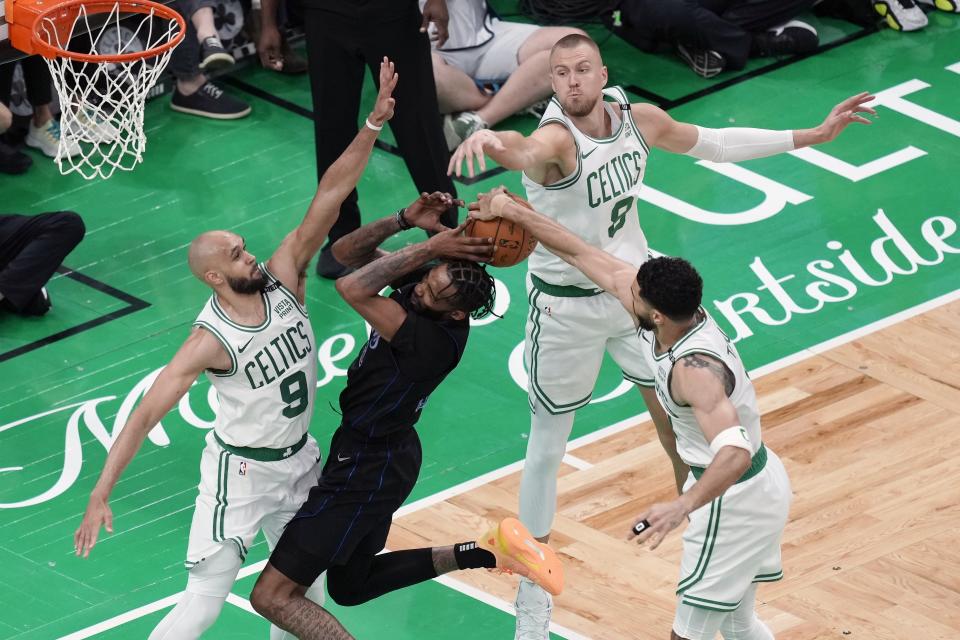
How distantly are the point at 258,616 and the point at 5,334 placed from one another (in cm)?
290

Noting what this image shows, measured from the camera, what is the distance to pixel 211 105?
11742 millimetres

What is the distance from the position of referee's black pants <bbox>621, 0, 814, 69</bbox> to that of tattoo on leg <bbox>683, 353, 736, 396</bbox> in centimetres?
632

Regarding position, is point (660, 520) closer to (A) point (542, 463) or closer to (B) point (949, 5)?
(A) point (542, 463)

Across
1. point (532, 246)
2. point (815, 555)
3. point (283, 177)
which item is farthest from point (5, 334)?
point (815, 555)

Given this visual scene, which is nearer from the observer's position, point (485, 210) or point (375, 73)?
point (485, 210)

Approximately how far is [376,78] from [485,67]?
6.00ft

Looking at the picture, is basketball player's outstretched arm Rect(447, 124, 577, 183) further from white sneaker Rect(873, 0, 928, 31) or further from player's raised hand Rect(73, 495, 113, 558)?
white sneaker Rect(873, 0, 928, 31)

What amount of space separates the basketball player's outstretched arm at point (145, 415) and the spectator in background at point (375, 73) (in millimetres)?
3244

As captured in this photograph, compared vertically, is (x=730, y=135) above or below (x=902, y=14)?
above

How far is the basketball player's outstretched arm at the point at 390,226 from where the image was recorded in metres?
6.77

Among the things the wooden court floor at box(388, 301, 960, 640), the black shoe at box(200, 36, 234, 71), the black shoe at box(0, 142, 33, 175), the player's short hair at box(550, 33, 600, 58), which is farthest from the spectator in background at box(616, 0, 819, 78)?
the player's short hair at box(550, 33, 600, 58)

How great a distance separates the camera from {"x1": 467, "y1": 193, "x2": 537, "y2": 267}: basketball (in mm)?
6676

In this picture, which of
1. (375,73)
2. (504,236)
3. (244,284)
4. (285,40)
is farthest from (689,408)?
(285,40)

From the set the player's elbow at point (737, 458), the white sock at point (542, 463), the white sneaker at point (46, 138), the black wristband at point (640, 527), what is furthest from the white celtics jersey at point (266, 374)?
the white sneaker at point (46, 138)
